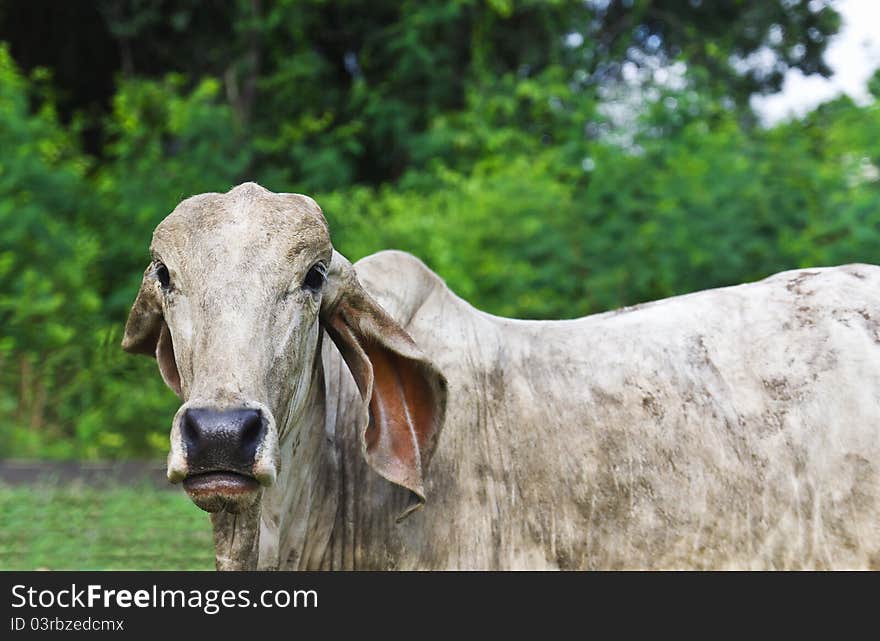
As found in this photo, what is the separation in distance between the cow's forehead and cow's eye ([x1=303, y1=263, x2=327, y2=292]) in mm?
50

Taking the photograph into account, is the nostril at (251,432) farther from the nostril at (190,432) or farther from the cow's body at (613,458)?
the cow's body at (613,458)

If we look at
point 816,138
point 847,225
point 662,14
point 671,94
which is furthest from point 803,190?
point 662,14

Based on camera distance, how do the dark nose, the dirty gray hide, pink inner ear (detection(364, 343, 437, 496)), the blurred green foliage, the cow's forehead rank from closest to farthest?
1. the dark nose
2. the cow's forehead
3. the dirty gray hide
4. pink inner ear (detection(364, 343, 437, 496))
5. the blurred green foliage

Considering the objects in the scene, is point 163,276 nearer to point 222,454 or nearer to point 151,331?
point 151,331

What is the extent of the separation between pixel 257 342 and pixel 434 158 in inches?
478

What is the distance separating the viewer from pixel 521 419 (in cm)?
337

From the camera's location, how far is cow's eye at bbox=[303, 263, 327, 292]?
9.72ft

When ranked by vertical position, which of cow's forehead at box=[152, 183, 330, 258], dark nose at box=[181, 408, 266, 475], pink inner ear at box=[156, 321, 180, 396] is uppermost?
cow's forehead at box=[152, 183, 330, 258]

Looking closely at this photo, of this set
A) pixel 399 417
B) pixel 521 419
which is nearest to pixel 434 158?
pixel 521 419

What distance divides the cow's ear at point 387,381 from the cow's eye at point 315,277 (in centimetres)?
4

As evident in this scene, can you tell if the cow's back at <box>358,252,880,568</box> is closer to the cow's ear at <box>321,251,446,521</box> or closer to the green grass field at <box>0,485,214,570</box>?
the cow's ear at <box>321,251,446,521</box>

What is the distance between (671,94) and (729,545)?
10.5 meters

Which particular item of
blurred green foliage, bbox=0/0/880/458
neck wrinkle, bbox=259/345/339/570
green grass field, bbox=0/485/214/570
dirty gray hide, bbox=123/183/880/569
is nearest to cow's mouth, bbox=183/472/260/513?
dirty gray hide, bbox=123/183/880/569
